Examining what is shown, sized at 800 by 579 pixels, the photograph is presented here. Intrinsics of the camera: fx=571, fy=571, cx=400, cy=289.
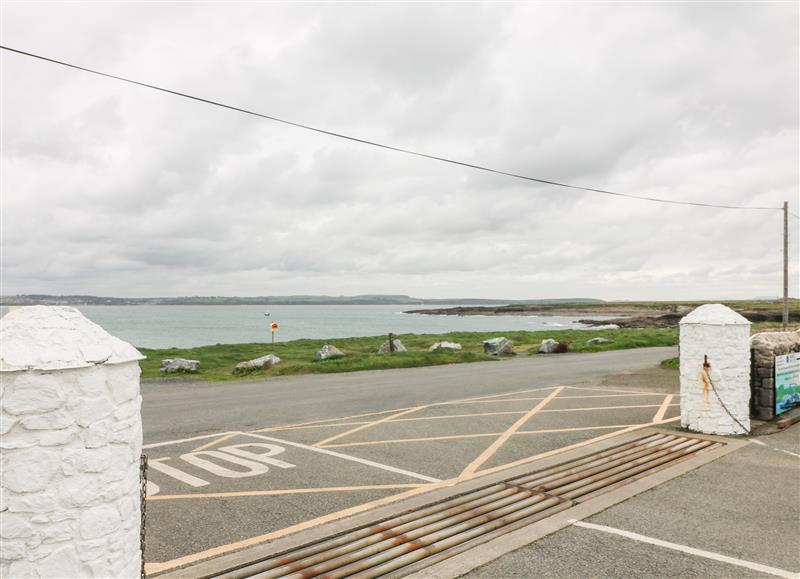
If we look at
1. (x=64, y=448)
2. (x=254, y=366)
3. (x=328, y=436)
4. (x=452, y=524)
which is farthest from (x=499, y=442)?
(x=254, y=366)

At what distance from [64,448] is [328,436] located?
7.47 m

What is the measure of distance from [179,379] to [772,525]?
1779cm

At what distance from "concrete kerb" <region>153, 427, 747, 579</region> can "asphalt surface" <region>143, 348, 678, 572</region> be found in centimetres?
31

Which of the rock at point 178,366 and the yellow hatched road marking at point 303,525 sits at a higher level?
the yellow hatched road marking at point 303,525

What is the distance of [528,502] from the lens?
22.3ft

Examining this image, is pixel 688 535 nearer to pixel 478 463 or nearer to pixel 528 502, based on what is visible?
pixel 528 502

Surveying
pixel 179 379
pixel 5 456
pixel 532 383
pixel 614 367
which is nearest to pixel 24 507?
pixel 5 456

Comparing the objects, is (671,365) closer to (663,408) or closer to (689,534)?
(663,408)

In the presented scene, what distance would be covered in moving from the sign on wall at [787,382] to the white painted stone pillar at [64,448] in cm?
1244

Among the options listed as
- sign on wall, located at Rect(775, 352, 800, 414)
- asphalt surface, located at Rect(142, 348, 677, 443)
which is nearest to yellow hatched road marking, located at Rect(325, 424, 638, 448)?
asphalt surface, located at Rect(142, 348, 677, 443)

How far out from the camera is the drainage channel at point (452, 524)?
202 inches

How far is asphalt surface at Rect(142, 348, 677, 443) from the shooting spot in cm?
1229

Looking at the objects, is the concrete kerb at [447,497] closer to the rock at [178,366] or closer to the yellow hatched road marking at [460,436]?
the yellow hatched road marking at [460,436]

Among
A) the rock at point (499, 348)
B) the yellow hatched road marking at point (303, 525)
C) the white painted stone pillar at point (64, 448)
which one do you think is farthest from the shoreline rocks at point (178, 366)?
the white painted stone pillar at point (64, 448)
